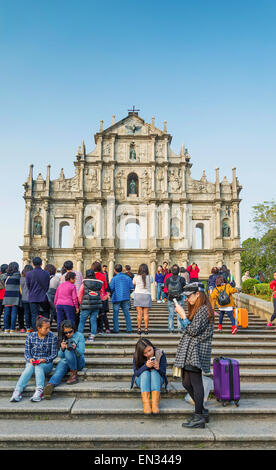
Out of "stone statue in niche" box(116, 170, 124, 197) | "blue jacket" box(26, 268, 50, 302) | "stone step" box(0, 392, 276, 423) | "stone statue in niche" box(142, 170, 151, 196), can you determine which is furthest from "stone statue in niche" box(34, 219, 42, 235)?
"stone step" box(0, 392, 276, 423)

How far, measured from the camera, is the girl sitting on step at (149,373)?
18.2 ft

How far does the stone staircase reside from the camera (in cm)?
492

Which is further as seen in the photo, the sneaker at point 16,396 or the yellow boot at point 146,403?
the sneaker at point 16,396

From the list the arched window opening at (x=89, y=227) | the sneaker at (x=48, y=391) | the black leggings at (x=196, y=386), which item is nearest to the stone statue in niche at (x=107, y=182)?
the arched window opening at (x=89, y=227)

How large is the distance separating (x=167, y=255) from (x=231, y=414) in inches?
941

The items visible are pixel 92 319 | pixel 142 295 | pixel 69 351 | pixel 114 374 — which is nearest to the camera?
pixel 69 351

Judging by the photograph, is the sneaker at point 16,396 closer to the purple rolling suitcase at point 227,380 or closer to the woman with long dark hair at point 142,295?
the purple rolling suitcase at point 227,380

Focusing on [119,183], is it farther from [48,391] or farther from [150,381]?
[150,381]

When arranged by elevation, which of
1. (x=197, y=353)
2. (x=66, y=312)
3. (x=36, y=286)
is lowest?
(x=197, y=353)

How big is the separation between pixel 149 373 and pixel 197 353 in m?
0.85

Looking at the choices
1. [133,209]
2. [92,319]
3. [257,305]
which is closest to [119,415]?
[92,319]

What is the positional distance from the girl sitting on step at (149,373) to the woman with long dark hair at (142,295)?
391cm

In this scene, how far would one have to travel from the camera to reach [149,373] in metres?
5.64

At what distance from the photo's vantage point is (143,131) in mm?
32594
